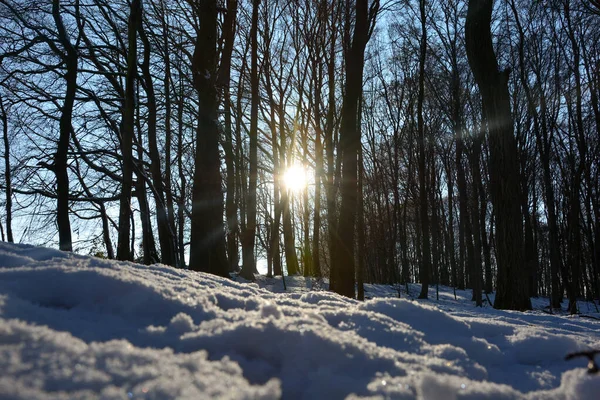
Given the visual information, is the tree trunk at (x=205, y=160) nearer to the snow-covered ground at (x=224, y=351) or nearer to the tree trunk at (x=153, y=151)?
the tree trunk at (x=153, y=151)

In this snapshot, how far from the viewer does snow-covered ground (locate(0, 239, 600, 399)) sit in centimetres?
86

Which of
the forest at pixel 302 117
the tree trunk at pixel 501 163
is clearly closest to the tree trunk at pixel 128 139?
A: the forest at pixel 302 117

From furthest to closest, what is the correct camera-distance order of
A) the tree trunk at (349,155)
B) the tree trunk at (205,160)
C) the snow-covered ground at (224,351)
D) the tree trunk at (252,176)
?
the tree trunk at (252,176), the tree trunk at (205,160), the tree trunk at (349,155), the snow-covered ground at (224,351)

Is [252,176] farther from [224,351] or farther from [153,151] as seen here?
[224,351]

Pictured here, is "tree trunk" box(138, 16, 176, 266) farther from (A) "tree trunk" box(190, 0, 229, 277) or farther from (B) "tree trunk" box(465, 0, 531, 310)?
(B) "tree trunk" box(465, 0, 531, 310)

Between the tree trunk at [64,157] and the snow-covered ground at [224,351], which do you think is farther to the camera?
the tree trunk at [64,157]

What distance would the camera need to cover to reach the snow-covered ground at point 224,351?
86 centimetres

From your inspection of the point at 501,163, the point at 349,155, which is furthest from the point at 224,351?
the point at 501,163

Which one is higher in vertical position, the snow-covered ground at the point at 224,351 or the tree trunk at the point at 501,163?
the tree trunk at the point at 501,163

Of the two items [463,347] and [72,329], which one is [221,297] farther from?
[463,347]

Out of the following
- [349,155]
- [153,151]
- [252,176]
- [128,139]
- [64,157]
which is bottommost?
[349,155]

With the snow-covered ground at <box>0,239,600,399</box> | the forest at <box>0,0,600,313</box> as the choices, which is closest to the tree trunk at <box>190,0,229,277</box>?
the forest at <box>0,0,600,313</box>

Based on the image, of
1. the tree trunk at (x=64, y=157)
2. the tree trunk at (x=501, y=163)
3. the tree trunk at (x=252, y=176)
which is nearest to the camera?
the tree trunk at (x=501, y=163)

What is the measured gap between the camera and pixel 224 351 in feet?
3.84
